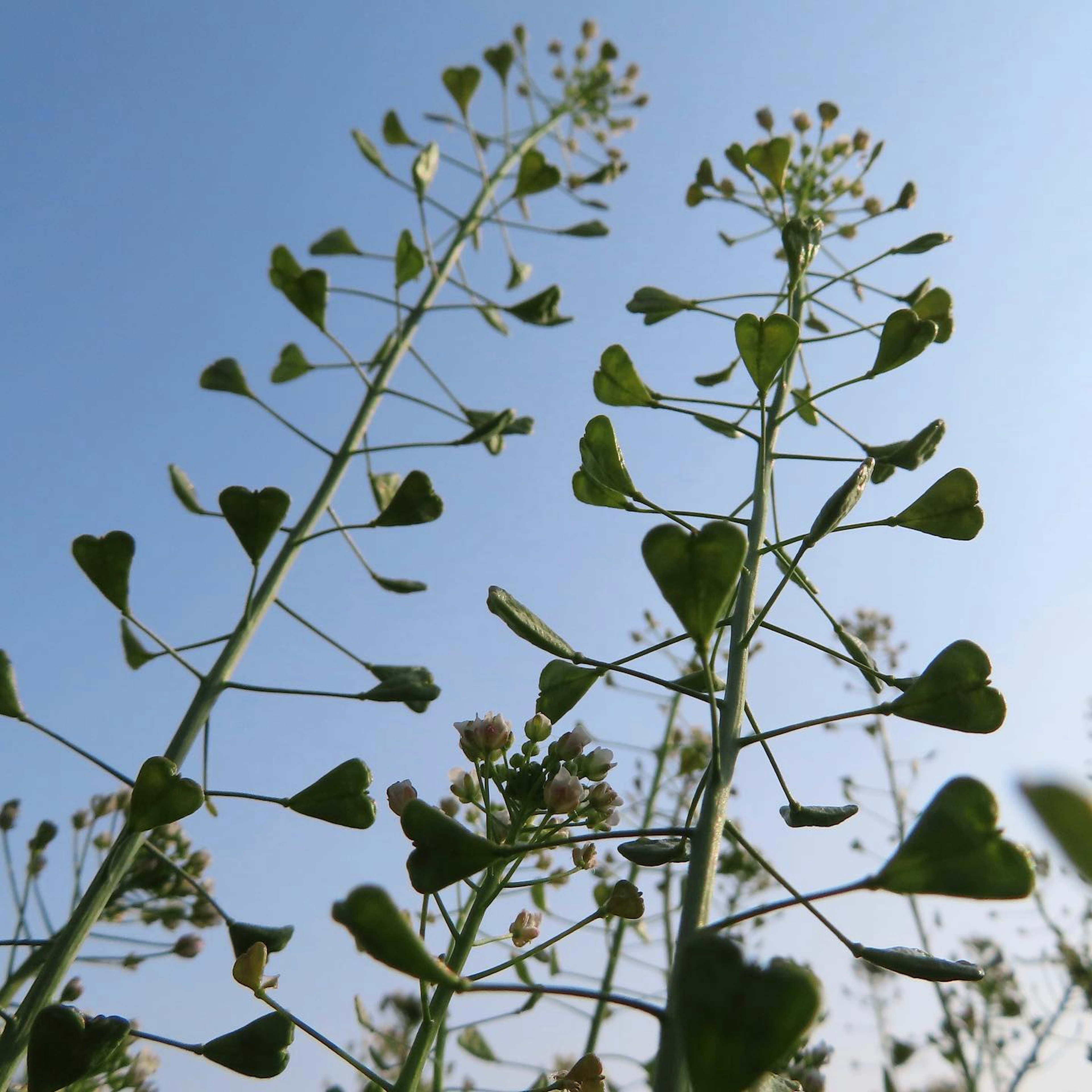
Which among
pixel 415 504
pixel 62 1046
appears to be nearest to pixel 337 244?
pixel 415 504

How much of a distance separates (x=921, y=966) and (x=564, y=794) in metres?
0.56

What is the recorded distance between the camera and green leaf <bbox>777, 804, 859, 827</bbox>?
4.26 feet

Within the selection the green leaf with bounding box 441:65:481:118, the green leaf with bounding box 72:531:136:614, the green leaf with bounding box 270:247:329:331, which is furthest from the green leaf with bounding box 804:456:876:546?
the green leaf with bounding box 441:65:481:118

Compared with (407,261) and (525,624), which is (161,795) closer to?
(525,624)

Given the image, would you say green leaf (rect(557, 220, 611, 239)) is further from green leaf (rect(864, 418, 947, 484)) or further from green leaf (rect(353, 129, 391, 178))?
green leaf (rect(864, 418, 947, 484))

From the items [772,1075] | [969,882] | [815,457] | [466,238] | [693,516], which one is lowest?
[772,1075]

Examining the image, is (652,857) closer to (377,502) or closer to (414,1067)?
(414,1067)

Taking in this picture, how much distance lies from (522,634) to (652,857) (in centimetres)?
34

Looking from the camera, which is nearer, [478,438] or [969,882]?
[969,882]

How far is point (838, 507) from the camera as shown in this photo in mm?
1272

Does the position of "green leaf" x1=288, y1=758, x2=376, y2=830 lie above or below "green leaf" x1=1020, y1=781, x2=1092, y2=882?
above

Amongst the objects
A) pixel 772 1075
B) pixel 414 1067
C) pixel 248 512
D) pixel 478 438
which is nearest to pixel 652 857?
pixel 772 1075

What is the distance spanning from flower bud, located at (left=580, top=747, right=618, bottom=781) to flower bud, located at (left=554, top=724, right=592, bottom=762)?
0.02 m

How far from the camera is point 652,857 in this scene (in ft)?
4.37
